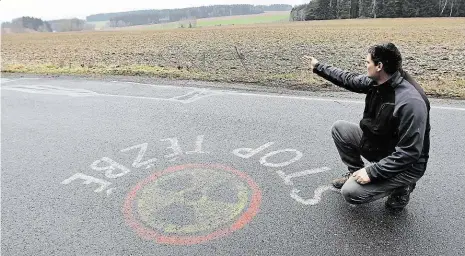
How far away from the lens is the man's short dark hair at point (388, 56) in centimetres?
287

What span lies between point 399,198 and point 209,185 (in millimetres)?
1812

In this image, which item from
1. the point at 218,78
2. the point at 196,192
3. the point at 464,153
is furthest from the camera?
the point at 218,78

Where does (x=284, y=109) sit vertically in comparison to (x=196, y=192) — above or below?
above

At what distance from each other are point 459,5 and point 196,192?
219 feet

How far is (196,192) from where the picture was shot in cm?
361

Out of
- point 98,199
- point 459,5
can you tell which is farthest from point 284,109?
point 459,5

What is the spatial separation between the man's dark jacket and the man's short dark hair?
0.21 feet

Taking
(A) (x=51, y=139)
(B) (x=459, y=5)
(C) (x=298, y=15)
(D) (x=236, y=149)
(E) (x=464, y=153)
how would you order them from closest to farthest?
(E) (x=464, y=153) → (D) (x=236, y=149) → (A) (x=51, y=139) → (B) (x=459, y=5) → (C) (x=298, y=15)

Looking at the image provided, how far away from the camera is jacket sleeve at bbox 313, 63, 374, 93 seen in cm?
341

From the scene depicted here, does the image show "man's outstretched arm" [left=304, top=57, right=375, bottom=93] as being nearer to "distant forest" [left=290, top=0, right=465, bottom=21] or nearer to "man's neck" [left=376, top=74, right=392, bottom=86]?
"man's neck" [left=376, top=74, right=392, bottom=86]

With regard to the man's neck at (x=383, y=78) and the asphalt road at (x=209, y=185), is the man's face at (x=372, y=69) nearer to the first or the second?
the man's neck at (x=383, y=78)

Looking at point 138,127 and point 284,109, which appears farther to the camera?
point 284,109

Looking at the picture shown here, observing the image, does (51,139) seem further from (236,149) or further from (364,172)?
(364,172)

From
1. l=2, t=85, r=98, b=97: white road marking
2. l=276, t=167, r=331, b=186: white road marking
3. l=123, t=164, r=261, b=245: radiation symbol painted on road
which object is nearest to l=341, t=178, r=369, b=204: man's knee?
l=276, t=167, r=331, b=186: white road marking
